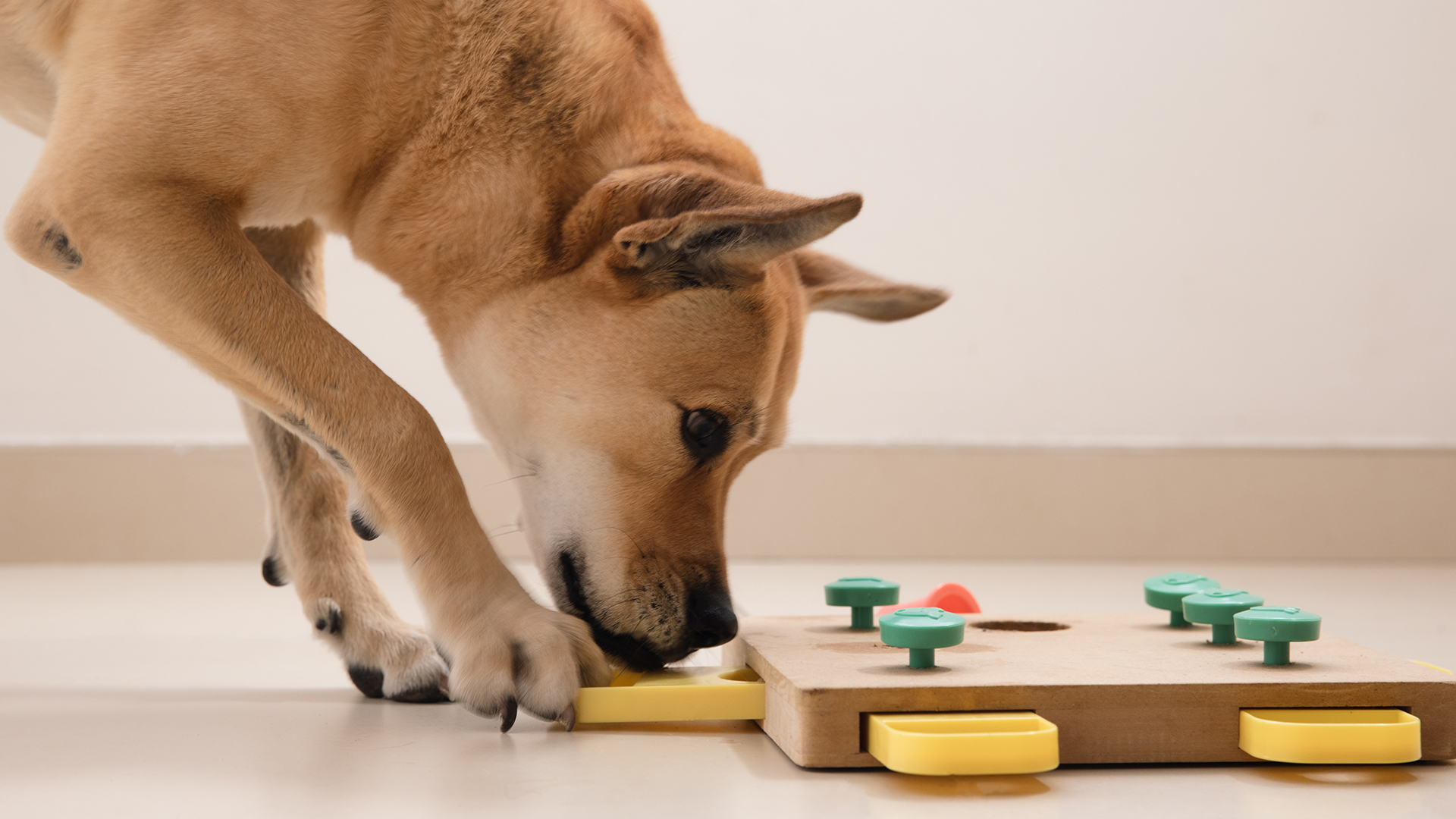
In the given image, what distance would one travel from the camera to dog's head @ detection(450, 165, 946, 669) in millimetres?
1653

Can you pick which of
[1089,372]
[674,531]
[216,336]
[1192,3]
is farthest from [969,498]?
[216,336]

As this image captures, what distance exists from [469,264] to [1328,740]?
1273 millimetres

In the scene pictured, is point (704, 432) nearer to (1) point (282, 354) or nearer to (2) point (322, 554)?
(1) point (282, 354)

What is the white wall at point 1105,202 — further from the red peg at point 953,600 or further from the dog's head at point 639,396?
the dog's head at point 639,396

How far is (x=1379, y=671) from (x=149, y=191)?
1.64 meters

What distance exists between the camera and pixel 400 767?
136 centimetres

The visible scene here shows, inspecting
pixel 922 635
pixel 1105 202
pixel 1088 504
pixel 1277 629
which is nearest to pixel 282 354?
pixel 922 635

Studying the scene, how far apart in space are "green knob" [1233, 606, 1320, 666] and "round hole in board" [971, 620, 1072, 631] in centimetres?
45

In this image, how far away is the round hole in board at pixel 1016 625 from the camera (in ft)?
6.19

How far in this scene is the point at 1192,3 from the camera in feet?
14.0

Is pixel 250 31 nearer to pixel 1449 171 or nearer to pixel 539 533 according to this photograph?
pixel 539 533

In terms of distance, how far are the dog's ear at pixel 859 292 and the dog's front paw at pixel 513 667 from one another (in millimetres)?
837

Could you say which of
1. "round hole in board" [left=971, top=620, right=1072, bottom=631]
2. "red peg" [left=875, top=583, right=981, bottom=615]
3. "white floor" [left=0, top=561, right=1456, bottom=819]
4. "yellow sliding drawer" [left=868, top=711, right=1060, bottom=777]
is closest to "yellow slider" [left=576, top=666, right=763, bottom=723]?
"white floor" [left=0, top=561, right=1456, bottom=819]

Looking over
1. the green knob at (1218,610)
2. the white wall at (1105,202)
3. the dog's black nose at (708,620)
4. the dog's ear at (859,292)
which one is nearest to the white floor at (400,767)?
the dog's black nose at (708,620)
